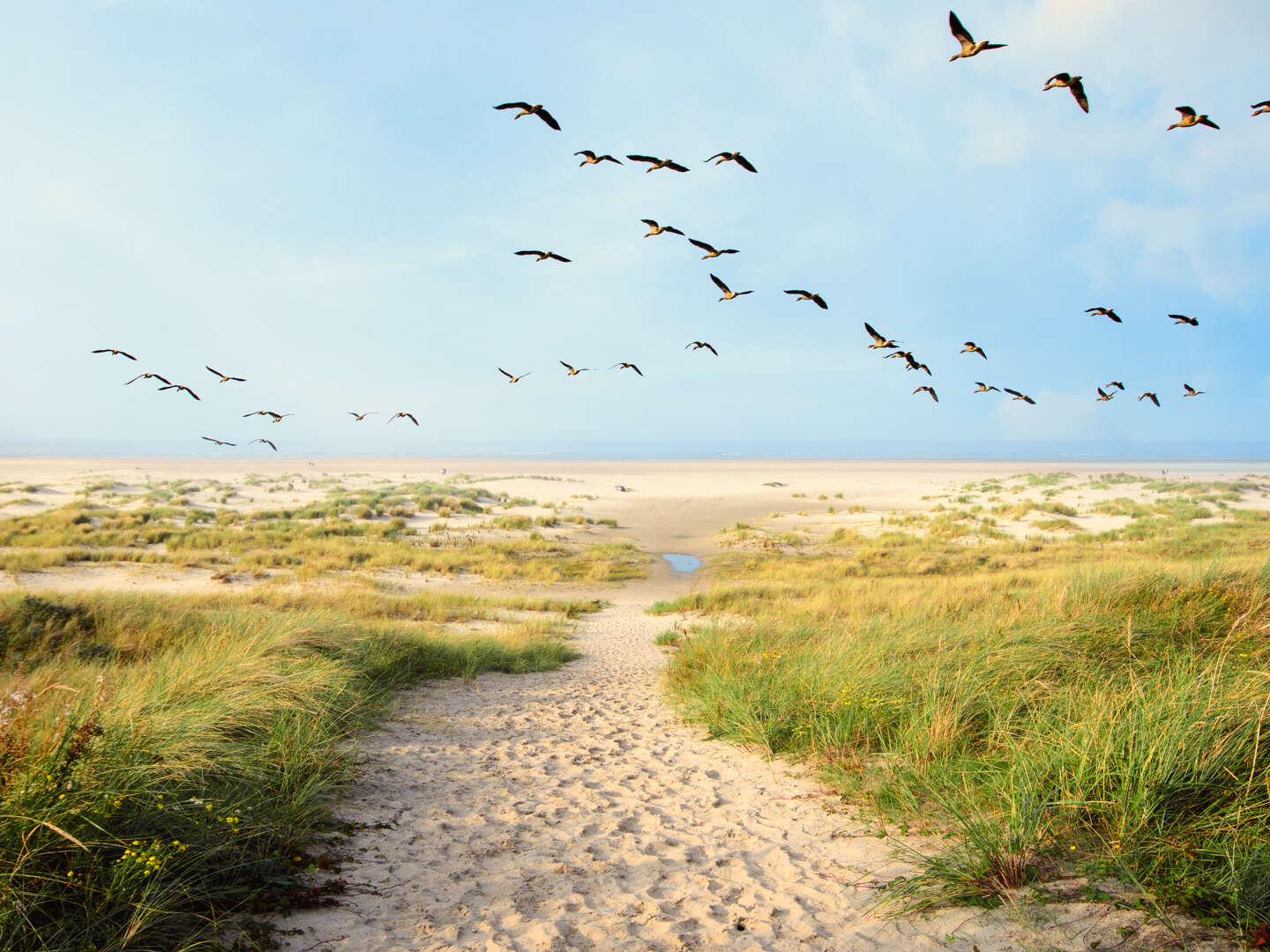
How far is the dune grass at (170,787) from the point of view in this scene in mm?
3346

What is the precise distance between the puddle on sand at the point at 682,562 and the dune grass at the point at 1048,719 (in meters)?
13.6

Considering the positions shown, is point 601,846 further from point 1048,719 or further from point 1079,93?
point 1079,93

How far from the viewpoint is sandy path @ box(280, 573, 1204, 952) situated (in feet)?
12.5

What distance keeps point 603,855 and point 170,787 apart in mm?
2875

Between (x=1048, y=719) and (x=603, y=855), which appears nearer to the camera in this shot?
(x=603, y=855)

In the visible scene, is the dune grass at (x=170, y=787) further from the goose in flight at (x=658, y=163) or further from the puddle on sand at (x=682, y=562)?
the puddle on sand at (x=682, y=562)

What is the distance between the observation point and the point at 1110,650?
7230mm

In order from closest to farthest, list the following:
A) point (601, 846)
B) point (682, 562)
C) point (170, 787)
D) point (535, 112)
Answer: point (170, 787) < point (601, 846) < point (535, 112) < point (682, 562)

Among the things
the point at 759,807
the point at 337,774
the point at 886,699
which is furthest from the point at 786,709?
the point at 337,774

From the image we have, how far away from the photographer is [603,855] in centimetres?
498

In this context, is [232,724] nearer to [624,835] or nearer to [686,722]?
[624,835]

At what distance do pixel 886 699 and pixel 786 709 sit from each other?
46.0 inches

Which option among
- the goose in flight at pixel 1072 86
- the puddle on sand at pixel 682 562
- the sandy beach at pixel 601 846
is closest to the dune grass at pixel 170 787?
the sandy beach at pixel 601 846

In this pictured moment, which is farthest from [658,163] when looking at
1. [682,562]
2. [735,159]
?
[682,562]
